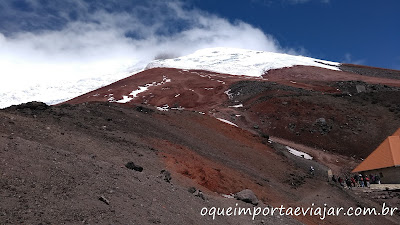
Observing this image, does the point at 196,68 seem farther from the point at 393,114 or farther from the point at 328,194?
the point at 328,194

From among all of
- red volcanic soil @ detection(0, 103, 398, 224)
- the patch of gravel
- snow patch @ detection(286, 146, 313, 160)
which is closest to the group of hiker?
red volcanic soil @ detection(0, 103, 398, 224)

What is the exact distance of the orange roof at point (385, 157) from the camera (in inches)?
841

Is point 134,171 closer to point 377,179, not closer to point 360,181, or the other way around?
point 360,181

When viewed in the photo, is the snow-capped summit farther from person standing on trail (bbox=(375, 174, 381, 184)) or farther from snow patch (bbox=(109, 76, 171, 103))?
person standing on trail (bbox=(375, 174, 381, 184))

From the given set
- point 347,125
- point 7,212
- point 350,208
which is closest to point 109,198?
point 7,212

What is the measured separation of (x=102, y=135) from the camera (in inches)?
580

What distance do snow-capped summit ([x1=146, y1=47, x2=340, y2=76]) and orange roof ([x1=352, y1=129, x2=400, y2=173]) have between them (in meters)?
46.3

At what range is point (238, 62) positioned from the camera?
3061 inches

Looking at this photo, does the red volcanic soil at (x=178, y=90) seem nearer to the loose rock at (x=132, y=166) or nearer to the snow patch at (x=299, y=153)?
the snow patch at (x=299, y=153)

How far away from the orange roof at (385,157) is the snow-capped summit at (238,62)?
152 ft

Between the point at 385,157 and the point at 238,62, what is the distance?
5756cm

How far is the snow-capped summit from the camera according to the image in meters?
71.7

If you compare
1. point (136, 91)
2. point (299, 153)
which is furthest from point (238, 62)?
point (299, 153)

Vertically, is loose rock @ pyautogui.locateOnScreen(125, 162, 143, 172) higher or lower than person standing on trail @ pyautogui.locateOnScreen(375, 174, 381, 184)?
lower
